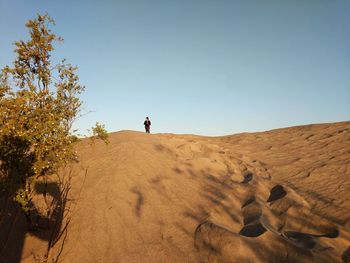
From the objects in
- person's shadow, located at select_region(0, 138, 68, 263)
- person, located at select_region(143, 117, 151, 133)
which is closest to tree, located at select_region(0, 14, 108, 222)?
person's shadow, located at select_region(0, 138, 68, 263)

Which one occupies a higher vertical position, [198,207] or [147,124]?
[147,124]

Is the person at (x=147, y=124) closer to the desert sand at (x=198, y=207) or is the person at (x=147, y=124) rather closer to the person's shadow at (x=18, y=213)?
the desert sand at (x=198, y=207)

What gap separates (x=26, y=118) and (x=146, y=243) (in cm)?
409

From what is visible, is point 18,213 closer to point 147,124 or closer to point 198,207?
point 198,207

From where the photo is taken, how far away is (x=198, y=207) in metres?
8.77

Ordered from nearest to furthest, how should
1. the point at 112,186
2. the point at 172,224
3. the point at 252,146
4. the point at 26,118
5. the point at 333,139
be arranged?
the point at 26,118 < the point at 172,224 < the point at 112,186 < the point at 333,139 < the point at 252,146

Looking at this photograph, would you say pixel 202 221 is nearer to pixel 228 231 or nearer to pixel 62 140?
pixel 228 231

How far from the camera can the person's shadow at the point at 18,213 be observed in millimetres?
6094

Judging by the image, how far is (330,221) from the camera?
8.15 m

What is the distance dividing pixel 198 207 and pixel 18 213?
5.02 m

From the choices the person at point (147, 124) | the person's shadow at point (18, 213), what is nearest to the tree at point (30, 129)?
the person's shadow at point (18, 213)

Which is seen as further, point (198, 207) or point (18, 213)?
point (198, 207)

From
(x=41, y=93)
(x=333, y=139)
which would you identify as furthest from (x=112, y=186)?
(x=333, y=139)

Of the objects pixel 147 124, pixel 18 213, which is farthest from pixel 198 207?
pixel 147 124
